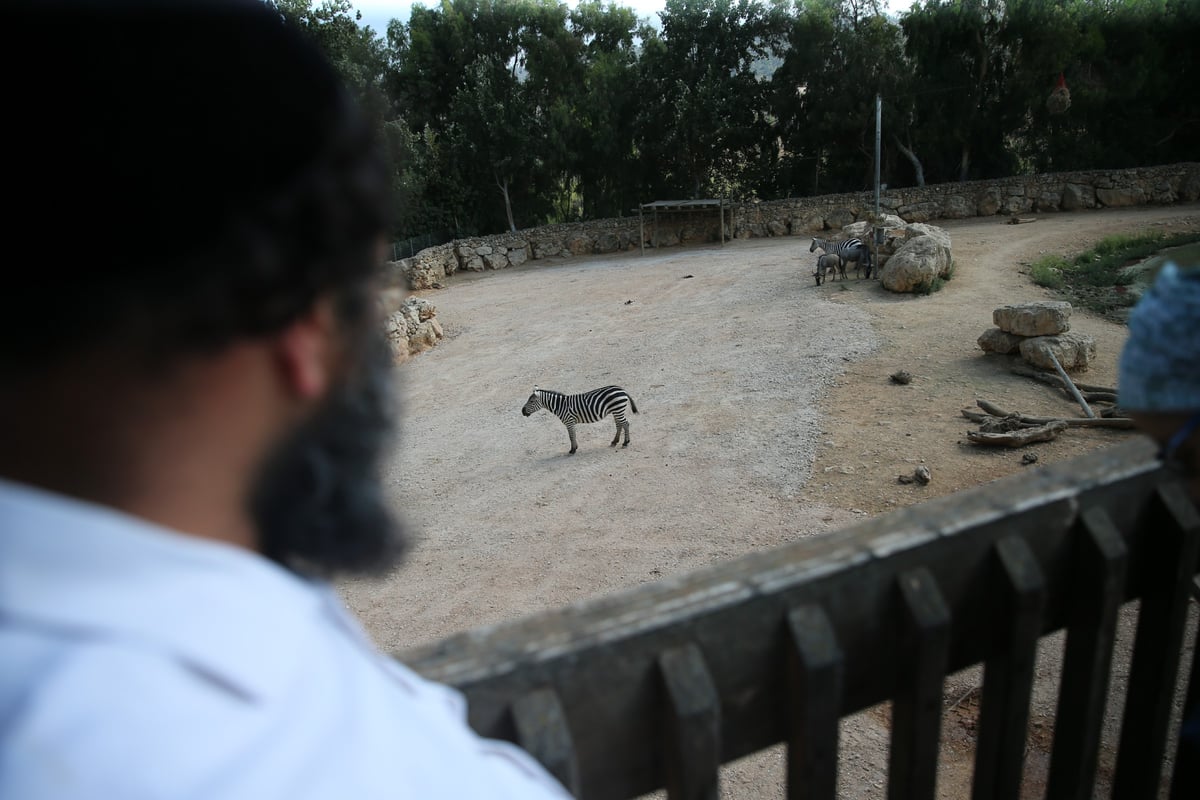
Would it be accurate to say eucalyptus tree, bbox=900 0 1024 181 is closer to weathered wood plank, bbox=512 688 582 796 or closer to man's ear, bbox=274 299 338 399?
weathered wood plank, bbox=512 688 582 796

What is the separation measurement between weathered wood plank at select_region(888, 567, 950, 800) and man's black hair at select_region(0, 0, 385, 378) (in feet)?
3.38

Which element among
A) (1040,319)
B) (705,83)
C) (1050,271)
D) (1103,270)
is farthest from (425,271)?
(1040,319)

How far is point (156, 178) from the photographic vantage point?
50 centimetres

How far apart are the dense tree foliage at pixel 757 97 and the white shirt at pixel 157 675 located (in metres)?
23.4

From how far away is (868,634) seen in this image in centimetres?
124

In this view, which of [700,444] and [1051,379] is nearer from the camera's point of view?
[700,444]

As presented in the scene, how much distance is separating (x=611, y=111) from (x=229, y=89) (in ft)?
90.1

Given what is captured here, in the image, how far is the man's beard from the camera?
0.66 metres

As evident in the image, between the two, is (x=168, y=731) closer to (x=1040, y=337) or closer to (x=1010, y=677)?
(x=1010, y=677)

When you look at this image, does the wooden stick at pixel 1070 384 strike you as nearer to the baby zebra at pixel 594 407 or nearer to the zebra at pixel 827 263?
the baby zebra at pixel 594 407

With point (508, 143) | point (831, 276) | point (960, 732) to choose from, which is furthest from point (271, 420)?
point (508, 143)

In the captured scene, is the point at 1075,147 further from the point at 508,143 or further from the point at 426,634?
the point at 426,634

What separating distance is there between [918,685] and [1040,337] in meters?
8.74

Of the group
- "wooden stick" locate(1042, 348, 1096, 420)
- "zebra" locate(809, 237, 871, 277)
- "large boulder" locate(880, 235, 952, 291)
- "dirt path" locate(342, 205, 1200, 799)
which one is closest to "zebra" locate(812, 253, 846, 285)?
"zebra" locate(809, 237, 871, 277)
